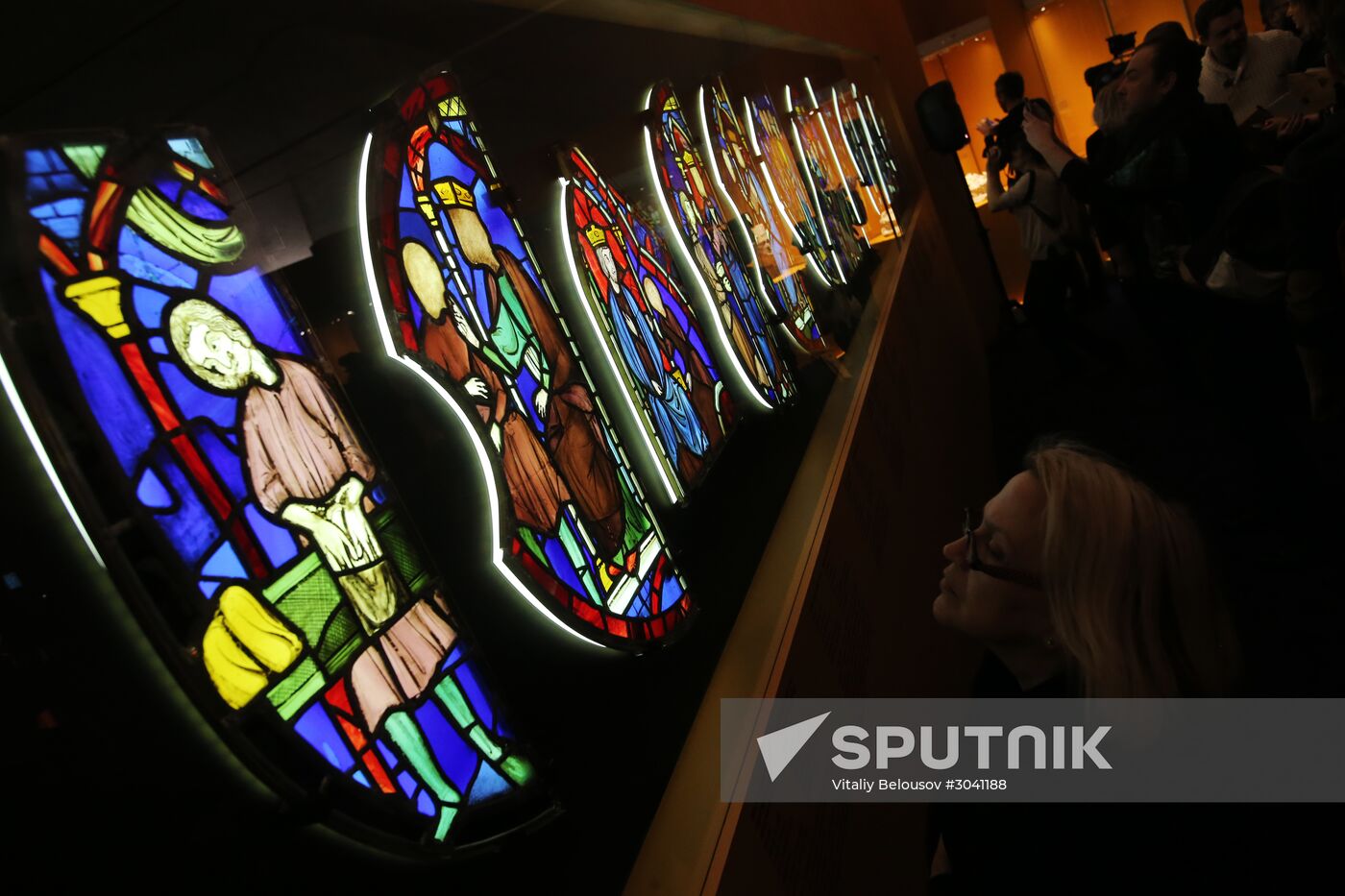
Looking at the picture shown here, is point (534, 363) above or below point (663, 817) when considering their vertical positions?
above

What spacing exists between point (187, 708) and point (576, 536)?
2.36 ft

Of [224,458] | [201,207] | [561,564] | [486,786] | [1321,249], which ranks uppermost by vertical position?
[201,207]

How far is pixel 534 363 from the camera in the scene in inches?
60.9

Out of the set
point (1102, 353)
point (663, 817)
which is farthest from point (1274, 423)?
point (1102, 353)

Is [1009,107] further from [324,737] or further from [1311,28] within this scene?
[324,737]

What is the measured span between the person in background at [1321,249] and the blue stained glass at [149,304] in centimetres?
219

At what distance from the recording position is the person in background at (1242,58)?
439 centimetres

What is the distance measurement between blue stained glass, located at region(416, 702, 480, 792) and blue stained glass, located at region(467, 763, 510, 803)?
0.04 feet

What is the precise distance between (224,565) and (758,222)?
2.74 meters

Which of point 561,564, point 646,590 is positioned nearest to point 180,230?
point 561,564

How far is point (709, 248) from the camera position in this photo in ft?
9.07

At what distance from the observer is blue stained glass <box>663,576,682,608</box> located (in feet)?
5.53

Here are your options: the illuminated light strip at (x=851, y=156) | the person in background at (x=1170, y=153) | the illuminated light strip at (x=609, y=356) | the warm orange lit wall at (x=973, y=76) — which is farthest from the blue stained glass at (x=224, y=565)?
the warm orange lit wall at (x=973, y=76)

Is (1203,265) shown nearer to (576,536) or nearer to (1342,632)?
(1342,632)
